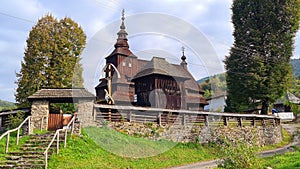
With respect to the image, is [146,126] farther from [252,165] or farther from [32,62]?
[32,62]

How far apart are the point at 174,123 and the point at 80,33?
15.6 m

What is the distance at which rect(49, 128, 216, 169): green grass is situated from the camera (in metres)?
12.7

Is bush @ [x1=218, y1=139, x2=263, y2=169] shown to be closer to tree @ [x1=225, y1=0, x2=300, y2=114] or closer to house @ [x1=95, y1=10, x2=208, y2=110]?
house @ [x1=95, y1=10, x2=208, y2=110]

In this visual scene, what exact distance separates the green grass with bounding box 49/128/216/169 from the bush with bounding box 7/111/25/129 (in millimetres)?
4219

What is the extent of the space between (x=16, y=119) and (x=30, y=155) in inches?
187

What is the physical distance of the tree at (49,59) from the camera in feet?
85.3

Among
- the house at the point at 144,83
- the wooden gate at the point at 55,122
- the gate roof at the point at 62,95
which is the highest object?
the house at the point at 144,83

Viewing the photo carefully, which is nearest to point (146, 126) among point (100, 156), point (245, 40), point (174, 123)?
point (174, 123)

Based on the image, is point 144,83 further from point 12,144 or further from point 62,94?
point 12,144

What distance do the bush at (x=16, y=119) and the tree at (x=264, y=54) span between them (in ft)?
60.7

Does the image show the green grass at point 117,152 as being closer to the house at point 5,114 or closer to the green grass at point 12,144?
the green grass at point 12,144

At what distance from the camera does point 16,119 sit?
16.8 metres

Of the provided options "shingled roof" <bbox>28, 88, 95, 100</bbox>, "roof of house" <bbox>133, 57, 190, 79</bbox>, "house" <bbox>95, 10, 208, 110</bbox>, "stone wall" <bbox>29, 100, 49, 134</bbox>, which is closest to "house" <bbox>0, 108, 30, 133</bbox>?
"stone wall" <bbox>29, 100, 49, 134</bbox>

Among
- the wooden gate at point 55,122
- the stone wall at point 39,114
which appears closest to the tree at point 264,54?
the wooden gate at point 55,122
